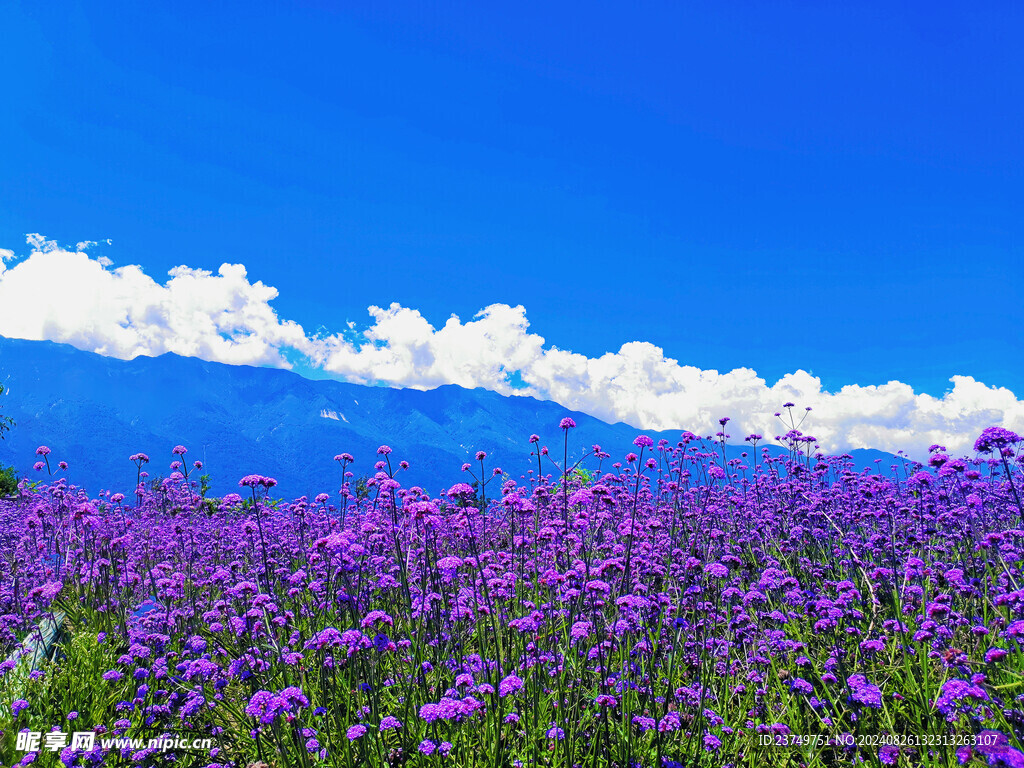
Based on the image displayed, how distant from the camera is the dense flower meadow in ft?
11.8

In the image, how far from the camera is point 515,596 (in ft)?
19.7

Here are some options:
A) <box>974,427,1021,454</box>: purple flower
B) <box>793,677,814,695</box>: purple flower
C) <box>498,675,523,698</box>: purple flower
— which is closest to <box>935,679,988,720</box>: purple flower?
<box>793,677,814,695</box>: purple flower

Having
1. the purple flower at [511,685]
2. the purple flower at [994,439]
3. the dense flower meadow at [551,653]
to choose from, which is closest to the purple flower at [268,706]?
the dense flower meadow at [551,653]

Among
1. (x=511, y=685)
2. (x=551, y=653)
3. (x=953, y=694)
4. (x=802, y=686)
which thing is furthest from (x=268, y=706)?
(x=953, y=694)

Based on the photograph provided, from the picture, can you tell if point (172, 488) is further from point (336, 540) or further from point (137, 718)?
point (336, 540)

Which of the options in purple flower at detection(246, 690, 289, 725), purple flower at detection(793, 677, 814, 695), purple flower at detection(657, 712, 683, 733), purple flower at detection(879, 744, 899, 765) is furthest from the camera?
purple flower at detection(793, 677, 814, 695)

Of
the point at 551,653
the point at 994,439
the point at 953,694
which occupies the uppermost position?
the point at 994,439

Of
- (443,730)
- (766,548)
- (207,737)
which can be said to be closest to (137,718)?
(207,737)

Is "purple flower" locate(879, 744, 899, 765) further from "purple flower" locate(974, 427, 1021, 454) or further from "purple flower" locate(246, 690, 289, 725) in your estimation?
"purple flower" locate(246, 690, 289, 725)

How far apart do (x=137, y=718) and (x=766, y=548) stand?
8061 mm

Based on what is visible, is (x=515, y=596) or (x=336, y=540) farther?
(x=515, y=596)

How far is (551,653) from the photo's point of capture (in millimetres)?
4629

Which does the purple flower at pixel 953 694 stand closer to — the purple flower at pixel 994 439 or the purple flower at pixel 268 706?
the purple flower at pixel 994 439

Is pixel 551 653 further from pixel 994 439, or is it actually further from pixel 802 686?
pixel 994 439
